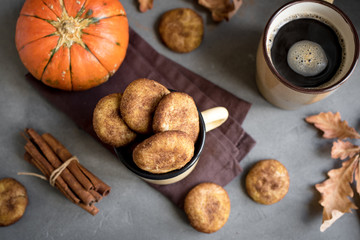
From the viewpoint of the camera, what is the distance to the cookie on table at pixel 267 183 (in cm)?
120

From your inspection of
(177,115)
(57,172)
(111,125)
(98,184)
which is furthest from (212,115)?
(57,172)

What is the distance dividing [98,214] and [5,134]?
1.42ft

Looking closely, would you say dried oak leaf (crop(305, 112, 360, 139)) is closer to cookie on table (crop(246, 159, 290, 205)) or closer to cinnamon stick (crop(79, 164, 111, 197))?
cookie on table (crop(246, 159, 290, 205))

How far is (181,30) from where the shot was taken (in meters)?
1.27

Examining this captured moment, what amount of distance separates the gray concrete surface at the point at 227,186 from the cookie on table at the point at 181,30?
4 cm

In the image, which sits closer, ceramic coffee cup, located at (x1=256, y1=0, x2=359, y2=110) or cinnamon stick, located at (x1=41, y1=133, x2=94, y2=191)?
ceramic coffee cup, located at (x1=256, y1=0, x2=359, y2=110)

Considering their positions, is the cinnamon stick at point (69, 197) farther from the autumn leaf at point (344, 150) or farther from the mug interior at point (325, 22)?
the autumn leaf at point (344, 150)

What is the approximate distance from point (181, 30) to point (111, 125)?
→ 51cm

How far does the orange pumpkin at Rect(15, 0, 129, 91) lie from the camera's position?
1.05 meters

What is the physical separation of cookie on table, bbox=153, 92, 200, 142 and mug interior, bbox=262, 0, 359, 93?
29cm

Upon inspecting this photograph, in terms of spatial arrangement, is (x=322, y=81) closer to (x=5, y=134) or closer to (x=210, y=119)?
(x=210, y=119)

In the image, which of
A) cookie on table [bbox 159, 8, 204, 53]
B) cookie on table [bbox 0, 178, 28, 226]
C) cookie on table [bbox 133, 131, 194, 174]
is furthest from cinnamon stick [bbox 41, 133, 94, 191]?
cookie on table [bbox 159, 8, 204, 53]

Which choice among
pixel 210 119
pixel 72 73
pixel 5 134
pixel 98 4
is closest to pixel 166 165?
pixel 210 119

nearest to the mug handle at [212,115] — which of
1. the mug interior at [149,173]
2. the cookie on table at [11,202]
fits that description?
the mug interior at [149,173]
